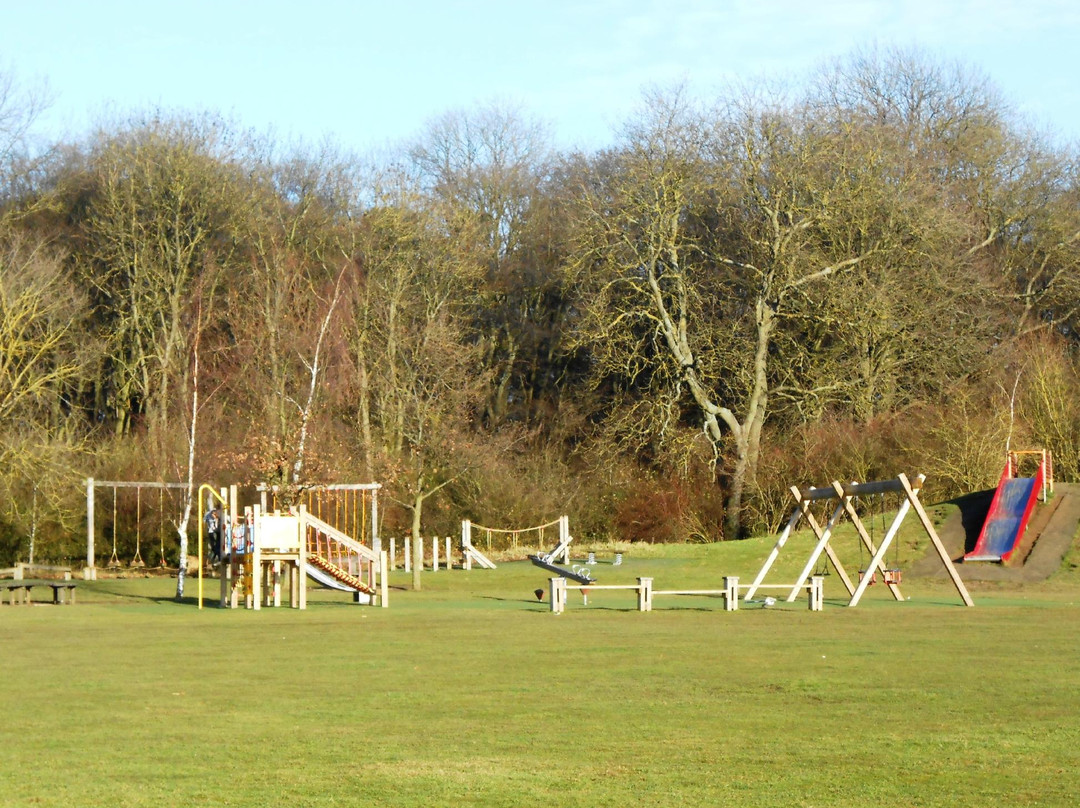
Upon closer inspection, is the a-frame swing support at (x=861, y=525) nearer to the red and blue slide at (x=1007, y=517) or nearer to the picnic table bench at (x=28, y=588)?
the red and blue slide at (x=1007, y=517)

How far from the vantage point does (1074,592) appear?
101ft

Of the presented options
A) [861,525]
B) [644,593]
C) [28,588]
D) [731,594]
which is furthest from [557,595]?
[28,588]

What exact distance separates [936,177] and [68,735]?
49.8 meters

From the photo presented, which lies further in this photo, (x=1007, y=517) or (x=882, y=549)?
(x=1007, y=517)

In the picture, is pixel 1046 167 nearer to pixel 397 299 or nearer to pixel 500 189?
pixel 500 189

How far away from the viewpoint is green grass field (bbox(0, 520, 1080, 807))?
29.7 feet

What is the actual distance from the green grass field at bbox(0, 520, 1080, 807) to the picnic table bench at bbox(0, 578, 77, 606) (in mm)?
5361

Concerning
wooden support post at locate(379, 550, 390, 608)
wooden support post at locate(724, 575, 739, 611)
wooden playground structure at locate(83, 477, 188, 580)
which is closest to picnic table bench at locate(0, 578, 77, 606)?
wooden support post at locate(379, 550, 390, 608)

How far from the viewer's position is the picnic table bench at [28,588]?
2905 centimetres

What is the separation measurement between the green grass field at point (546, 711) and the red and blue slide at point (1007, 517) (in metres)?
11.5

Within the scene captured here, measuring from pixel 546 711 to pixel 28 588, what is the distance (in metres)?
21.9

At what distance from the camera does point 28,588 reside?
31484mm

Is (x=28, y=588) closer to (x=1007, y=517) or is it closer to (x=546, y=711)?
(x=546, y=711)

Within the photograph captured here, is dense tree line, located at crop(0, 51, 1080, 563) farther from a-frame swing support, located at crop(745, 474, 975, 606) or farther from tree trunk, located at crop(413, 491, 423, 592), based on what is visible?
a-frame swing support, located at crop(745, 474, 975, 606)
